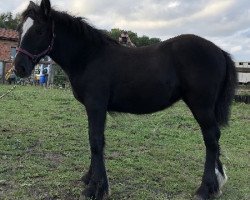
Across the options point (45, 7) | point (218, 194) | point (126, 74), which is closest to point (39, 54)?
point (45, 7)

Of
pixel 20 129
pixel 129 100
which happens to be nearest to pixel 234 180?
pixel 129 100

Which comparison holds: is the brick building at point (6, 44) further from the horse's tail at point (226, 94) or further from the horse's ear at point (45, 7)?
the horse's tail at point (226, 94)

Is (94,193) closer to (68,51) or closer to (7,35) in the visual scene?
(68,51)

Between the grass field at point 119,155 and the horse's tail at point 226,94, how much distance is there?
997mm

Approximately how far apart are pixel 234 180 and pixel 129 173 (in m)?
1.53

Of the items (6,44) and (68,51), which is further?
(6,44)

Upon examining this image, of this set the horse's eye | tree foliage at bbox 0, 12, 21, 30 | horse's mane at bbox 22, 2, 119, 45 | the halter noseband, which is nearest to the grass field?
horse's mane at bbox 22, 2, 119, 45

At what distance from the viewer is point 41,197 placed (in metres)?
4.78

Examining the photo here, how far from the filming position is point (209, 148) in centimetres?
516

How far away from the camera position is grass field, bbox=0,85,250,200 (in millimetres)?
5203

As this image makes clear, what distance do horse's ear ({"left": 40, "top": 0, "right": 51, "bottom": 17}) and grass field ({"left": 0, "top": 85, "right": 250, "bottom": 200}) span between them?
1.59m

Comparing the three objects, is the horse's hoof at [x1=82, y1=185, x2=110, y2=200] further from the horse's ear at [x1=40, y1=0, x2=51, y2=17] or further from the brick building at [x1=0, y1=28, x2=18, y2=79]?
the brick building at [x1=0, y1=28, x2=18, y2=79]

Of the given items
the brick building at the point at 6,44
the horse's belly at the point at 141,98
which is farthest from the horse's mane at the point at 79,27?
the brick building at the point at 6,44

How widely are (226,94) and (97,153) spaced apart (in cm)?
185
